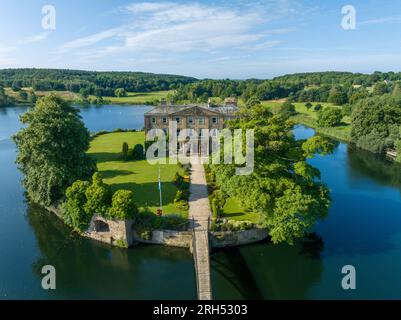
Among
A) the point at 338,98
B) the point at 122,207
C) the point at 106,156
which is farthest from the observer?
the point at 338,98

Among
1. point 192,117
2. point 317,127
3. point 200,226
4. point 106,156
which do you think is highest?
point 192,117

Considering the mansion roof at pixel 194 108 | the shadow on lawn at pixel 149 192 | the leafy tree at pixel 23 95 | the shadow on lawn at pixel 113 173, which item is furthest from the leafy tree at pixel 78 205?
the leafy tree at pixel 23 95

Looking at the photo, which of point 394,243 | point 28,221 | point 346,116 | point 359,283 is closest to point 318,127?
point 346,116

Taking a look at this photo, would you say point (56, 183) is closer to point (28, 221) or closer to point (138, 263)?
point (28, 221)

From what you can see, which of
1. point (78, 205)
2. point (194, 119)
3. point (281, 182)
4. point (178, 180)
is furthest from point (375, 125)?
point (78, 205)

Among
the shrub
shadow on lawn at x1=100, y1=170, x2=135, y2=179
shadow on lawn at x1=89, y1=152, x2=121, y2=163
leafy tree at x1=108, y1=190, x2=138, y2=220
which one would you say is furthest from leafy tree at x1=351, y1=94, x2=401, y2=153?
leafy tree at x1=108, y1=190, x2=138, y2=220

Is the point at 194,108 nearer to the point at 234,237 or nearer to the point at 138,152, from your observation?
the point at 138,152

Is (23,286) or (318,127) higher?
(318,127)
